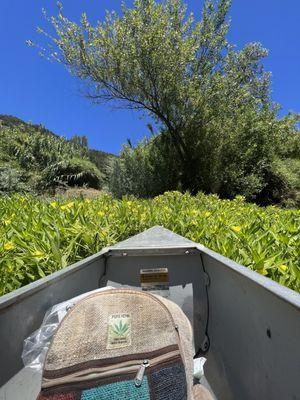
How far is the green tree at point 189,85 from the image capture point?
36.9 ft

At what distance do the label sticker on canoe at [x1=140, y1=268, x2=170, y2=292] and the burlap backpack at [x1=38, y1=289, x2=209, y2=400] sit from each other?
87cm

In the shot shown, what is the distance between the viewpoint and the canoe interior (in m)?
1.62

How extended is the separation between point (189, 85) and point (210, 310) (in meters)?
10.0

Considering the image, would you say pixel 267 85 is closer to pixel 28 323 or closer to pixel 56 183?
pixel 56 183

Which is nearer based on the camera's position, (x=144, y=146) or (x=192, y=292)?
(x=192, y=292)

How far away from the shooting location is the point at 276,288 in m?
1.56

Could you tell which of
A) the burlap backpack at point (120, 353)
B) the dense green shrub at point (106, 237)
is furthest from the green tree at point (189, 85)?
the burlap backpack at point (120, 353)

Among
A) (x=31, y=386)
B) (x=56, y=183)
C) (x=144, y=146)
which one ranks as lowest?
(x=31, y=386)

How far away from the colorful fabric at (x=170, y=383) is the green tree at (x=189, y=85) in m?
10.7

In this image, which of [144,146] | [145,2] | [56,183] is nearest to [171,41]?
[145,2]

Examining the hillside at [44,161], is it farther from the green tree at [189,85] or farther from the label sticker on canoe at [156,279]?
the label sticker on canoe at [156,279]

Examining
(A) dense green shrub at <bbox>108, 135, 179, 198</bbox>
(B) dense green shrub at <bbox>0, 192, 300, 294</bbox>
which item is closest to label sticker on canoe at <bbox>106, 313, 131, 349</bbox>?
(B) dense green shrub at <bbox>0, 192, 300, 294</bbox>

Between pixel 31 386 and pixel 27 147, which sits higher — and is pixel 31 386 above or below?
below

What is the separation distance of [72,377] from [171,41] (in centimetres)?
1140
